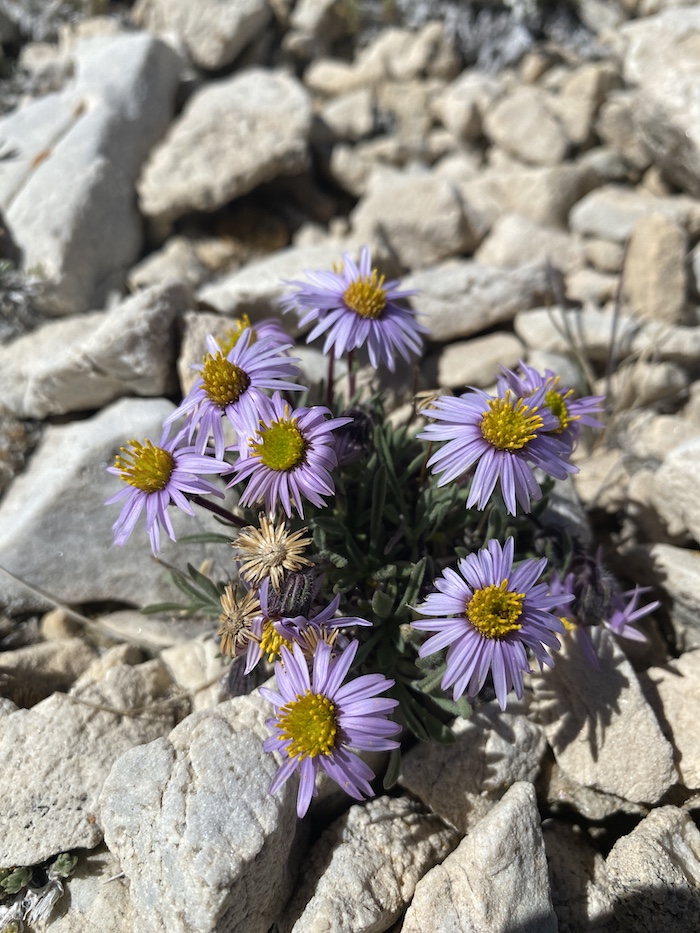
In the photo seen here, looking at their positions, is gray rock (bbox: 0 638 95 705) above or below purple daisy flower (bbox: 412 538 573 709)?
below

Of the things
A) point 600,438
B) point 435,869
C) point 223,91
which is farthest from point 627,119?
point 435,869

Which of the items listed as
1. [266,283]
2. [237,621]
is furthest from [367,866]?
[266,283]

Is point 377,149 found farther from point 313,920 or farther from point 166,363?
point 313,920

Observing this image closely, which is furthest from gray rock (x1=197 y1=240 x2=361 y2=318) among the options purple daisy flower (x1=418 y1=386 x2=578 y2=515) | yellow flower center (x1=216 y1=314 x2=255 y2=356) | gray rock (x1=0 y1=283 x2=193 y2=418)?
purple daisy flower (x1=418 y1=386 x2=578 y2=515)

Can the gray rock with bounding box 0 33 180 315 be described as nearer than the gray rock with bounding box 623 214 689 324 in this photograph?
No

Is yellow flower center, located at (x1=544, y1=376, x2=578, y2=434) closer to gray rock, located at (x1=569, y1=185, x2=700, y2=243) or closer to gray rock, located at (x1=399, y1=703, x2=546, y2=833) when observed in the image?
gray rock, located at (x1=399, y1=703, x2=546, y2=833)

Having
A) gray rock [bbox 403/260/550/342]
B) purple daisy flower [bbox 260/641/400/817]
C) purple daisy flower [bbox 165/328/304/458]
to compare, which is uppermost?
purple daisy flower [bbox 165/328/304/458]

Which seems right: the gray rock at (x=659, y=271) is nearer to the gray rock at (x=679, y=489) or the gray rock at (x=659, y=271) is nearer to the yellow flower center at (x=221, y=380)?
the gray rock at (x=679, y=489)
